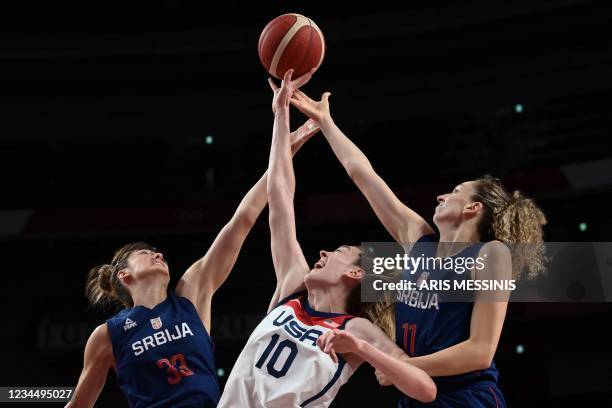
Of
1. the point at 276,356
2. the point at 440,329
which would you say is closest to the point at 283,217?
the point at 276,356

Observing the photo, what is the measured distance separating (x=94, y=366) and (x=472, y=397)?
1.74 m

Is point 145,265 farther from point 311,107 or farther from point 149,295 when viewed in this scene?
point 311,107

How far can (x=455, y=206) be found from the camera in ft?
10.1

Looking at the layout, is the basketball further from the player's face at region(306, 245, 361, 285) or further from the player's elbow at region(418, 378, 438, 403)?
the player's elbow at region(418, 378, 438, 403)

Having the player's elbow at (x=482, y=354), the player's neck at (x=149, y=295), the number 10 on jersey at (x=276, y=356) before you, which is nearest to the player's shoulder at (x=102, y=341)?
the player's neck at (x=149, y=295)

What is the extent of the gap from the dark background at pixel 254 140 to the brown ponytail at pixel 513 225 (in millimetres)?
4565

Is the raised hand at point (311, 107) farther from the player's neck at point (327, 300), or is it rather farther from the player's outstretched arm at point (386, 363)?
the player's outstretched arm at point (386, 363)

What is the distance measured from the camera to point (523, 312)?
755cm

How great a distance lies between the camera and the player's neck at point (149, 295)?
3.69m

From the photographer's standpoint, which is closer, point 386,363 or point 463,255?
point 386,363

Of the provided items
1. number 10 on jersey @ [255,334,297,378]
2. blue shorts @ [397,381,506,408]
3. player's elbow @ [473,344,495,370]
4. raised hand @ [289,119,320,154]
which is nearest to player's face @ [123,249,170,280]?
raised hand @ [289,119,320,154]

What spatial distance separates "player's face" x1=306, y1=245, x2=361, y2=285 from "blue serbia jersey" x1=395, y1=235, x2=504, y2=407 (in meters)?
0.31

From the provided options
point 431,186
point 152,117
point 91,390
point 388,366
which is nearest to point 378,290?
point 388,366

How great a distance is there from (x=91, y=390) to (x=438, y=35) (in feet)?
22.7
